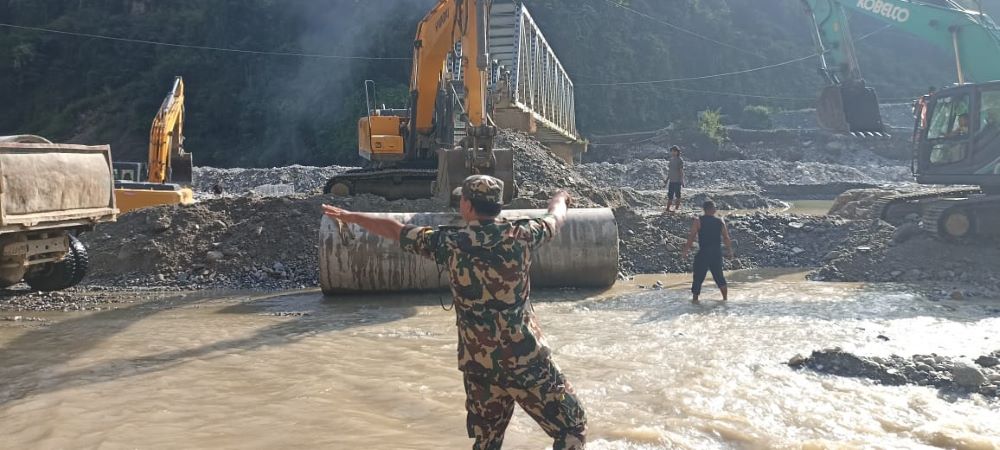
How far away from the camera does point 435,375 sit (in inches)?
203

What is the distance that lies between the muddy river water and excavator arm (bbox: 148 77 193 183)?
6457 millimetres

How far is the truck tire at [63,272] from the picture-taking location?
8.42m

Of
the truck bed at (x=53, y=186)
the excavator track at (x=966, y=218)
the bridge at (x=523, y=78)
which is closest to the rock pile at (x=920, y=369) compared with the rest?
the excavator track at (x=966, y=218)

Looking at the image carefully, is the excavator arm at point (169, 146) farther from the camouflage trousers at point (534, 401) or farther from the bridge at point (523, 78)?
the camouflage trousers at point (534, 401)

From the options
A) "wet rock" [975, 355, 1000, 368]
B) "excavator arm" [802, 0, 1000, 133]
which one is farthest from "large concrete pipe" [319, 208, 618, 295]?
"excavator arm" [802, 0, 1000, 133]

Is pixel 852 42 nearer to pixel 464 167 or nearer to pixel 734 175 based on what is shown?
pixel 464 167

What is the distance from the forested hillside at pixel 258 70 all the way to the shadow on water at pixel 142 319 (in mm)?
31808

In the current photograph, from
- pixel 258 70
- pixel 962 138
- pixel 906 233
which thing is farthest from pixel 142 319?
pixel 258 70

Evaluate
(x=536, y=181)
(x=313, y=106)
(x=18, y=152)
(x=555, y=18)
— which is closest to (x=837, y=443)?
(x=18, y=152)

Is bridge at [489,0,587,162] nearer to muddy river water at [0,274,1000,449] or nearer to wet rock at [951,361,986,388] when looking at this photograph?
muddy river water at [0,274,1000,449]

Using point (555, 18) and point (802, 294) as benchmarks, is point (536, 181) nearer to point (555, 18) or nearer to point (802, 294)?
point (802, 294)

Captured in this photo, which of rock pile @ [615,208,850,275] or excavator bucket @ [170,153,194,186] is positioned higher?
excavator bucket @ [170,153,194,186]

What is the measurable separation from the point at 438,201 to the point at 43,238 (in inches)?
222

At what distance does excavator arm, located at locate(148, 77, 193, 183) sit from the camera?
13766mm
